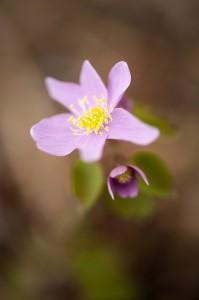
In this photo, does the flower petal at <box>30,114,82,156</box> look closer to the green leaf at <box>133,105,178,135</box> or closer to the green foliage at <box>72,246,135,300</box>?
the green leaf at <box>133,105,178,135</box>

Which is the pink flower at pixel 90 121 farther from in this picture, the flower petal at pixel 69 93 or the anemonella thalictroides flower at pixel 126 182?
the anemonella thalictroides flower at pixel 126 182

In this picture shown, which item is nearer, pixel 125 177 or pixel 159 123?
pixel 125 177

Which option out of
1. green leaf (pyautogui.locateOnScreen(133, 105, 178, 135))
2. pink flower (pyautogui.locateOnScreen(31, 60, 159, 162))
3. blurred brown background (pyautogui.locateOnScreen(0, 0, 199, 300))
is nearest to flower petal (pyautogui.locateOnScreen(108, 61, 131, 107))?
pink flower (pyautogui.locateOnScreen(31, 60, 159, 162))

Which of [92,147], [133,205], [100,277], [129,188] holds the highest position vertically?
[92,147]

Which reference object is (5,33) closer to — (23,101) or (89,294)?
(23,101)

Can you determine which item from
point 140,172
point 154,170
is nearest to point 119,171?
point 140,172

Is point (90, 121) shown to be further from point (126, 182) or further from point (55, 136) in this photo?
point (126, 182)

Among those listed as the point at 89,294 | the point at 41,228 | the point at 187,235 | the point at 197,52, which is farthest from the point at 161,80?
the point at 89,294
